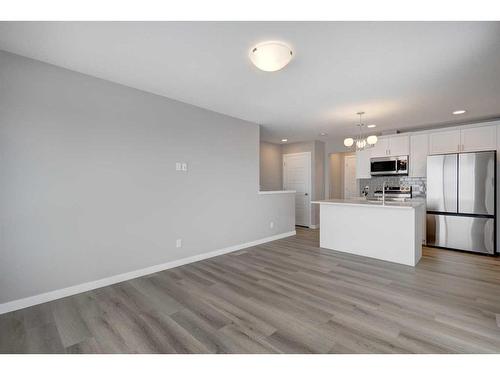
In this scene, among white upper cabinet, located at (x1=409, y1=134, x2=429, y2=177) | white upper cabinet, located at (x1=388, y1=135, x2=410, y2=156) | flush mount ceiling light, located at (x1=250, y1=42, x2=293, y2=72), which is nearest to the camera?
flush mount ceiling light, located at (x1=250, y1=42, x2=293, y2=72)

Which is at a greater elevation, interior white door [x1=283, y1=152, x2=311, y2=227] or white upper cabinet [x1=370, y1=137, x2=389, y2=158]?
white upper cabinet [x1=370, y1=137, x2=389, y2=158]

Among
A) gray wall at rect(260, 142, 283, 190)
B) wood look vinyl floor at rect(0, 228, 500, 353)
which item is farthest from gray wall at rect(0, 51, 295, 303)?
gray wall at rect(260, 142, 283, 190)

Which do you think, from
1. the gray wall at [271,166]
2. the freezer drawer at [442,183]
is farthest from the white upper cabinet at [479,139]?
the gray wall at [271,166]

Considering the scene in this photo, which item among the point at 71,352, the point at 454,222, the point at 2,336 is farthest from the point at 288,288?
the point at 454,222

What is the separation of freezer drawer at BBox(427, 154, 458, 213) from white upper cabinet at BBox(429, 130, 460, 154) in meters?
0.32

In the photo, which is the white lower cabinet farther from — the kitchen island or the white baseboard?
the white baseboard

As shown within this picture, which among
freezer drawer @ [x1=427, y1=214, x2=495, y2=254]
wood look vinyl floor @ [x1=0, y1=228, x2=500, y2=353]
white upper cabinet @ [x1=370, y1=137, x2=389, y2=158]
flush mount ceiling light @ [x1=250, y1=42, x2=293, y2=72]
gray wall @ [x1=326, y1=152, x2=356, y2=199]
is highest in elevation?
flush mount ceiling light @ [x1=250, y1=42, x2=293, y2=72]

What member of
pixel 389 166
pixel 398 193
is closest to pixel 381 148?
pixel 389 166

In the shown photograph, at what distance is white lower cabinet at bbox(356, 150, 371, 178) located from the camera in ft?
18.4

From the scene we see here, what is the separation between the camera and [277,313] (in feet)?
7.29

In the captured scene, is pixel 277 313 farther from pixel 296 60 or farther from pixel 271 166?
pixel 271 166

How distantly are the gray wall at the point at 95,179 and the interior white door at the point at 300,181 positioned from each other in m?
3.20

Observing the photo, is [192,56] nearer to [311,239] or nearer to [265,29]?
[265,29]

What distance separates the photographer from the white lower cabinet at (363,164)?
18.4 feet
